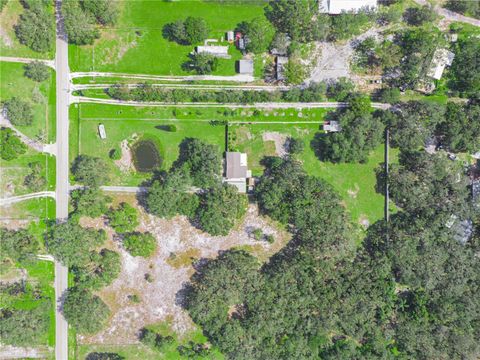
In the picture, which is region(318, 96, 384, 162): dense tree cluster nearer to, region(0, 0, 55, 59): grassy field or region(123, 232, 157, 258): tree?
region(123, 232, 157, 258): tree

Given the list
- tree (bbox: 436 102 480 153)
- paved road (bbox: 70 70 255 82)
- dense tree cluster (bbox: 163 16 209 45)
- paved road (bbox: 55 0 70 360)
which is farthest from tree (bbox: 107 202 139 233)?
tree (bbox: 436 102 480 153)

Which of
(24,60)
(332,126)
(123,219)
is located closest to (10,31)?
(24,60)

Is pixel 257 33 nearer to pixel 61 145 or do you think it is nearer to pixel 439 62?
pixel 439 62

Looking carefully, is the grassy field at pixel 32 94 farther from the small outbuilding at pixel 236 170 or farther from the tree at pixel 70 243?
the small outbuilding at pixel 236 170

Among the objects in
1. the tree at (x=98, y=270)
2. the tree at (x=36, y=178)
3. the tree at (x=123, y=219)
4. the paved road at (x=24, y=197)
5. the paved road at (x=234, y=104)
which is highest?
the paved road at (x=234, y=104)

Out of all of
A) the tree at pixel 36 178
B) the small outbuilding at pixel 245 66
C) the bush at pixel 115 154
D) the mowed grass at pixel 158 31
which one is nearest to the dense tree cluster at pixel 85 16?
the mowed grass at pixel 158 31

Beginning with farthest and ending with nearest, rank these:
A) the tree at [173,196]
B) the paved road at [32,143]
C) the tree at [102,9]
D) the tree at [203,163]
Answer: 1. the paved road at [32,143]
2. the tree at [102,9]
3. the tree at [203,163]
4. the tree at [173,196]
